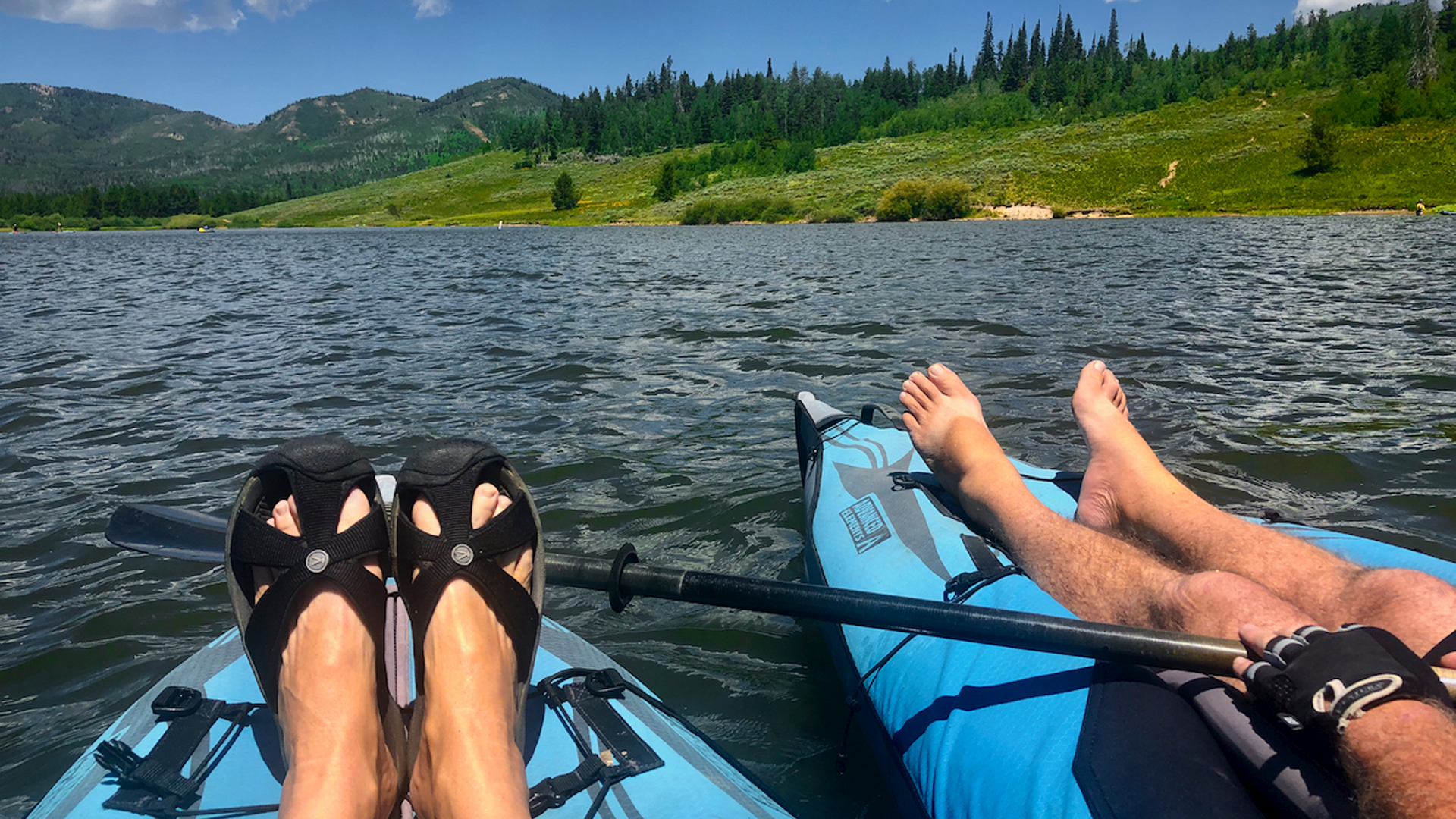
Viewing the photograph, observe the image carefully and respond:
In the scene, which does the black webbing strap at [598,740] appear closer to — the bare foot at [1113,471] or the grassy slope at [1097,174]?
the bare foot at [1113,471]

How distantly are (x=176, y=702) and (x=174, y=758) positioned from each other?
9.3 inches

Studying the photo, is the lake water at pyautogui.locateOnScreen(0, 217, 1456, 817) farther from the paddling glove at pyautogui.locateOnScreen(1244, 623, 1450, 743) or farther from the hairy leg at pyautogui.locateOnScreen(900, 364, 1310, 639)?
the paddling glove at pyautogui.locateOnScreen(1244, 623, 1450, 743)

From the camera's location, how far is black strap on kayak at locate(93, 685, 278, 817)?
5.93 ft

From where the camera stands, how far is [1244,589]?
186 cm

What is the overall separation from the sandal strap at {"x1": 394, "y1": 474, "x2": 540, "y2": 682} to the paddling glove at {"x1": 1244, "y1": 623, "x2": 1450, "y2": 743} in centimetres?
169

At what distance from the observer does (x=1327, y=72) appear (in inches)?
Answer: 3447

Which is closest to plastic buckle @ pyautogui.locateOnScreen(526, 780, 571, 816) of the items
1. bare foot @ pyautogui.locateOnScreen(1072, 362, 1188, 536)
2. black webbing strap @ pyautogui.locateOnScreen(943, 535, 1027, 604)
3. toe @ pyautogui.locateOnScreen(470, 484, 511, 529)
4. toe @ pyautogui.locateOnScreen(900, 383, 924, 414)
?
toe @ pyautogui.locateOnScreen(470, 484, 511, 529)

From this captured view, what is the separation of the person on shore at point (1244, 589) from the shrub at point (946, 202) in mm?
55866

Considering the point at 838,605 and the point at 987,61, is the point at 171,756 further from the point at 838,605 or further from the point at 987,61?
the point at 987,61

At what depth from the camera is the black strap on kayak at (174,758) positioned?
1.81m

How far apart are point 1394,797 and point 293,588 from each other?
229 centimetres

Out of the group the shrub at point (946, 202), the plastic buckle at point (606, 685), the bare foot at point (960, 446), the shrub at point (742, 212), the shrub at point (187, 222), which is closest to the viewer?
the plastic buckle at point (606, 685)

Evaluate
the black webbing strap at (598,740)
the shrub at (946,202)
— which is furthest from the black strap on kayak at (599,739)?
the shrub at (946,202)

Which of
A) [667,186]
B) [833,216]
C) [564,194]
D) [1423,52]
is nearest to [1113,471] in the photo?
[833,216]
